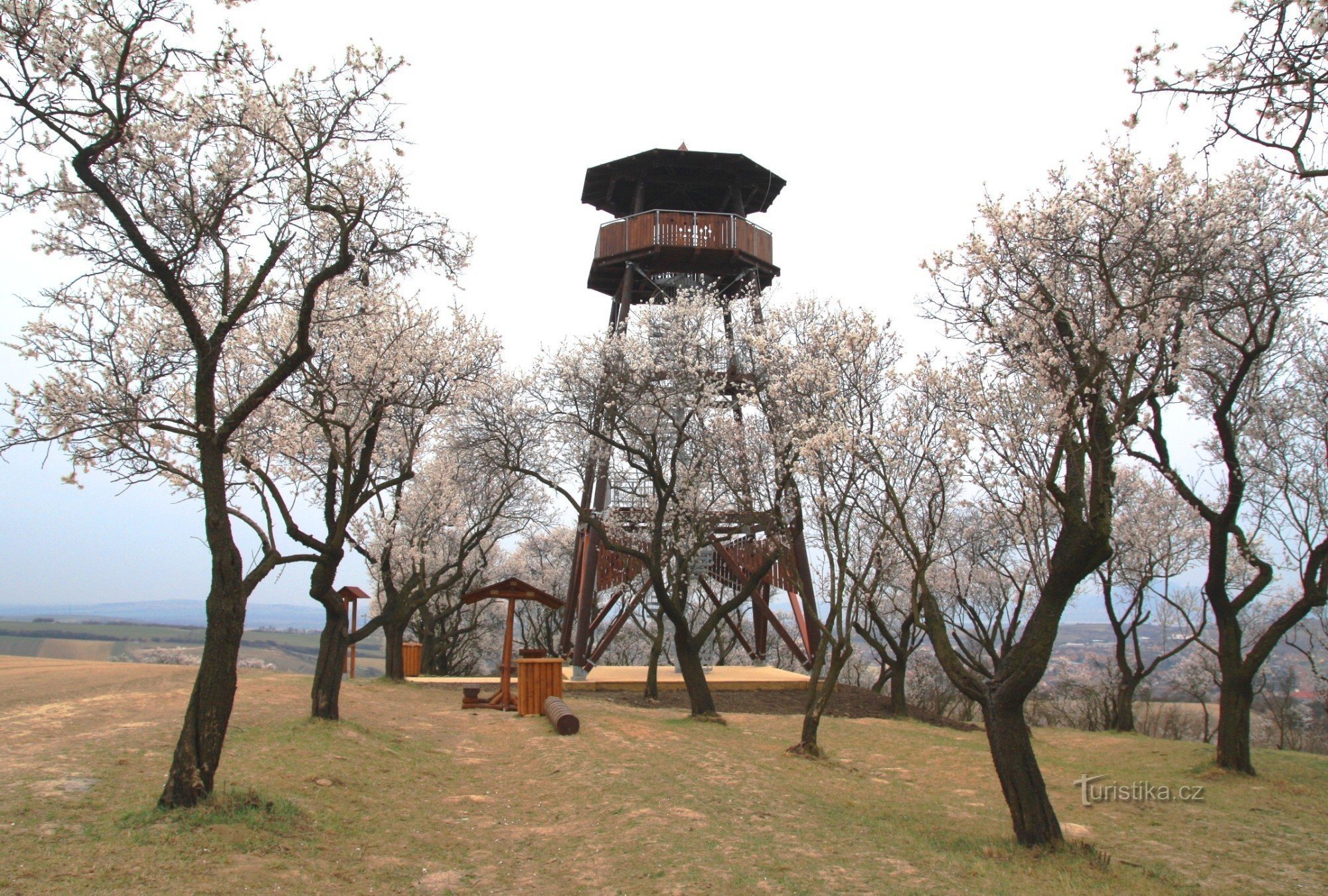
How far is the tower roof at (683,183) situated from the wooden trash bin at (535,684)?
1400cm

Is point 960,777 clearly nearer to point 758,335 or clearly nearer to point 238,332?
point 758,335

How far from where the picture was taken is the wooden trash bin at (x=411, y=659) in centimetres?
2794

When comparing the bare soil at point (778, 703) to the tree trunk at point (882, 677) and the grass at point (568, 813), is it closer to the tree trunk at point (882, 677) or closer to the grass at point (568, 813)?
the tree trunk at point (882, 677)

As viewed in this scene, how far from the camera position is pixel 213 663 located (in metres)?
7.95

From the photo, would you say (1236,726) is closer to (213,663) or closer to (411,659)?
(213,663)

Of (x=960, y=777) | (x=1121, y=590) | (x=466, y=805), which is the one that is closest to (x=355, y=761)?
(x=466, y=805)

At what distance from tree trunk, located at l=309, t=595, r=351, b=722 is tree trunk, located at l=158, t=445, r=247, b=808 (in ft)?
17.4

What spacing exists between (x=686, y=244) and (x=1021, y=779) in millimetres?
17690

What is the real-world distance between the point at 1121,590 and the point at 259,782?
2232cm

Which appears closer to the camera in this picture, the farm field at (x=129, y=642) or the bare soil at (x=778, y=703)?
the bare soil at (x=778, y=703)

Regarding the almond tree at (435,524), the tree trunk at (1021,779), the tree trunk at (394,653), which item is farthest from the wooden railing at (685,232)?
the tree trunk at (1021,779)

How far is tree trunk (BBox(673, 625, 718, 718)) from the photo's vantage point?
17.8 m

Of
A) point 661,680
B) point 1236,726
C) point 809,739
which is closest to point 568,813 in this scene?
point 809,739

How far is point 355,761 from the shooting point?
35.6 ft
